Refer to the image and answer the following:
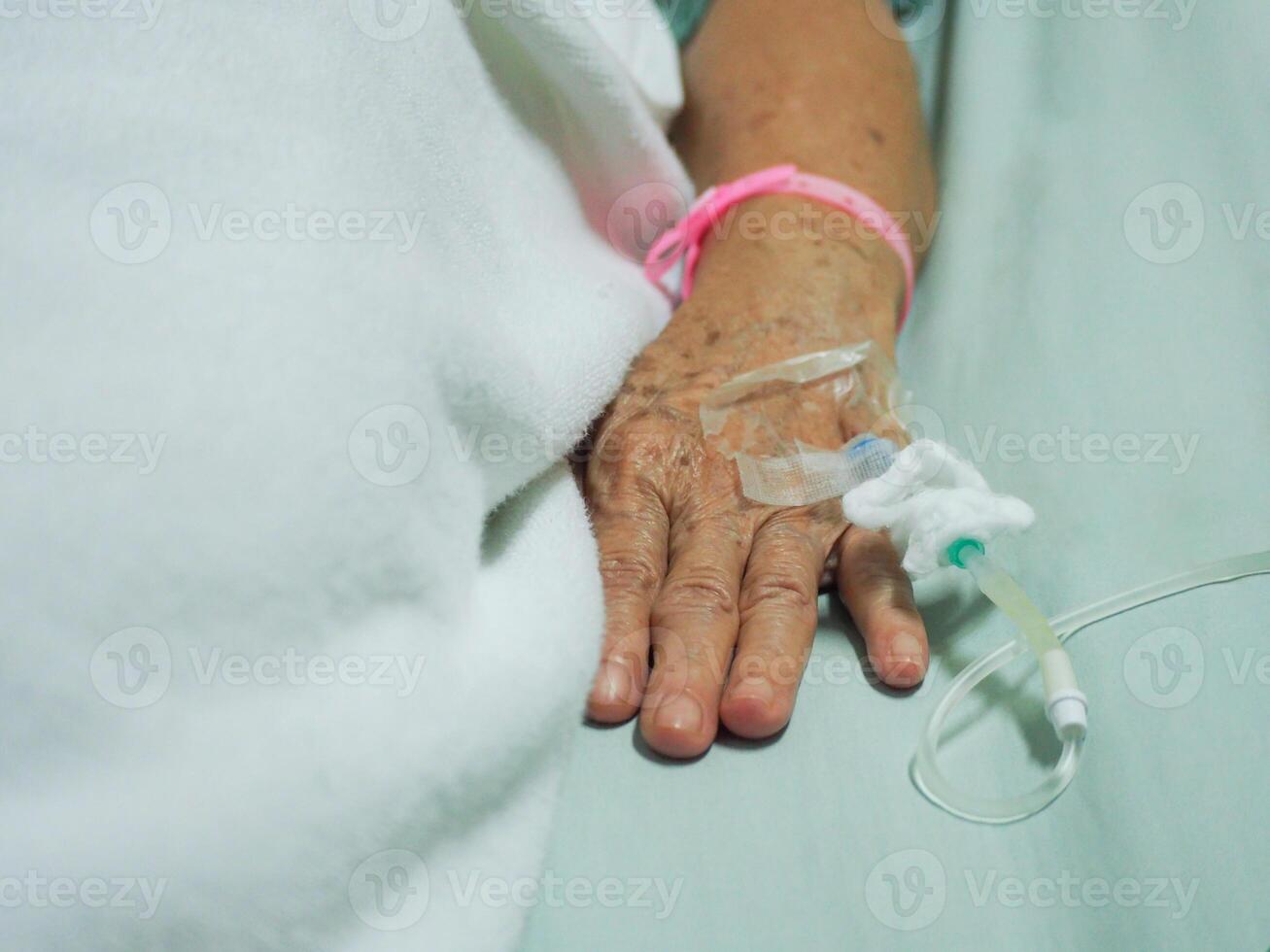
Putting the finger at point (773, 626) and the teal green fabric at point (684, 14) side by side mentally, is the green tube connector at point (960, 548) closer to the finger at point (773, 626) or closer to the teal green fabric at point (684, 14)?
the finger at point (773, 626)

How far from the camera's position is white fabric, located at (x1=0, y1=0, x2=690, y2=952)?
0.36 metres

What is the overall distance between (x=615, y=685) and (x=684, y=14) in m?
0.84

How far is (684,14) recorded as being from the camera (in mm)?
1091

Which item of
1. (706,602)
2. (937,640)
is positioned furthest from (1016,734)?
(706,602)

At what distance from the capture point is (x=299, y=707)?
392 millimetres

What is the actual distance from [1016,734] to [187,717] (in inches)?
15.8

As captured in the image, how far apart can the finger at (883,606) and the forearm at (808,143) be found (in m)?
→ 0.24

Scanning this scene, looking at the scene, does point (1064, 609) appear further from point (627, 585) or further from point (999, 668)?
point (627, 585)

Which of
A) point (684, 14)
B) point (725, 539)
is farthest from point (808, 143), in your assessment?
point (725, 539)

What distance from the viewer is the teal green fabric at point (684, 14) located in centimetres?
109

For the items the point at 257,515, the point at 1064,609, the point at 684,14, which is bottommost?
the point at 1064,609

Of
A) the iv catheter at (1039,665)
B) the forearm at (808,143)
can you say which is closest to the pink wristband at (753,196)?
the forearm at (808,143)

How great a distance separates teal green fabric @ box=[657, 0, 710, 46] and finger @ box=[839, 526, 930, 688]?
71cm

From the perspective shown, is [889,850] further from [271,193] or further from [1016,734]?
[271,193]
